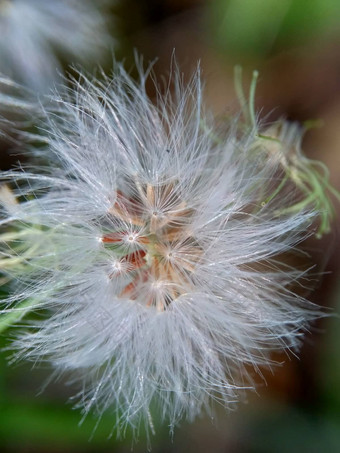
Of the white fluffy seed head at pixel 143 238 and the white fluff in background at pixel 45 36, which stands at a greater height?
the white fluff in background at pixel 45 36

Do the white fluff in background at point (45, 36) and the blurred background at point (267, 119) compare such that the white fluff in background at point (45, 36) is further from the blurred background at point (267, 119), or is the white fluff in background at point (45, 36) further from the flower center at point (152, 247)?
the flower center at point (152, 247)

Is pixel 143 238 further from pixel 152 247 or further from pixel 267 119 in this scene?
pixel 267 119

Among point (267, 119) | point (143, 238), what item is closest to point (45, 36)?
point (267, 119)

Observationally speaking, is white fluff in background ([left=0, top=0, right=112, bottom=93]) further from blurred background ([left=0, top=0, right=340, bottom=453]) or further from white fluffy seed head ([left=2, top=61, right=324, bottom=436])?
white fluffy seed head ([left=2, top=61, right=324, bottom=436])

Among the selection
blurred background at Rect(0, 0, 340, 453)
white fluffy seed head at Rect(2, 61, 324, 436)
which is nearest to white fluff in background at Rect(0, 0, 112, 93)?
blurred background at Rect(0, 0, 340, 453)

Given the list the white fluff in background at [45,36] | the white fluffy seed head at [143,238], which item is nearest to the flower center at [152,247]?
the white fluffy seed head at [143,238]

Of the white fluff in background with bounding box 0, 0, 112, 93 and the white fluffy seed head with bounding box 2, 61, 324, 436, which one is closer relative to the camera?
the white fluffy seed head with bounding box 2, 61, 324, 436
